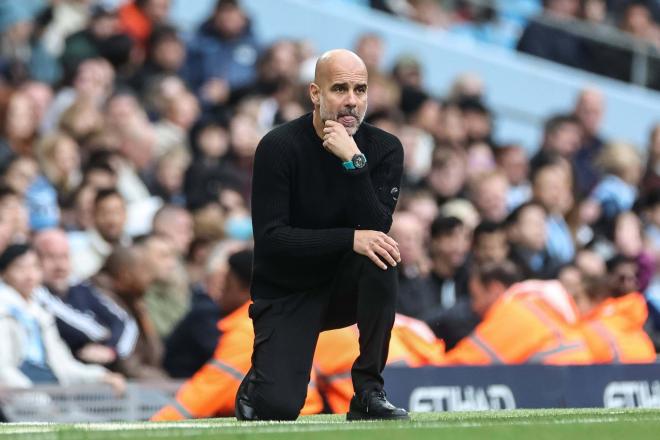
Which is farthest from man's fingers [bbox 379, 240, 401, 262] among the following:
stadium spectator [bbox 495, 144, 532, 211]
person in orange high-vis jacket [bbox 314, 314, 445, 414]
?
stadium spectator [bbox 495, 144, 532, 211]

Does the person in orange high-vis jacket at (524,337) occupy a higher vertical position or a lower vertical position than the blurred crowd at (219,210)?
higher

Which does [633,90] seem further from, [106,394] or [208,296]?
[106,394]

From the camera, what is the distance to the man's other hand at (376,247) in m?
6.67

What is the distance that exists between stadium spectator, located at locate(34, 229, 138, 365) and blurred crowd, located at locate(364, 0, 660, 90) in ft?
28.7

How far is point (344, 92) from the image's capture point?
6.78 meters

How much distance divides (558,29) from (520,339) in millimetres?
9829

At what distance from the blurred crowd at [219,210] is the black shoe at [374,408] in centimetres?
160

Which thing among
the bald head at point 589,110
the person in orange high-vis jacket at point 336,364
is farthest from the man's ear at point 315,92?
the bald head at point 589,110

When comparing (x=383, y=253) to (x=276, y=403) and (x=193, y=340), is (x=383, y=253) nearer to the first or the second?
(x=276, y=403)

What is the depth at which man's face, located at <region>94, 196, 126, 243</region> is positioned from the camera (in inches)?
448

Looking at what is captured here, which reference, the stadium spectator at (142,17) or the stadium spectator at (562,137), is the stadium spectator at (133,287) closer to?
the stadium spectator at (142,17)

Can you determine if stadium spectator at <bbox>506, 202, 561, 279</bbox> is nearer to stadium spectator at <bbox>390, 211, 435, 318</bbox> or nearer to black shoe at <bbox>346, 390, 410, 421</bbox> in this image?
stadium spectator at <bbox>390, 211, 435, 318</bbox>

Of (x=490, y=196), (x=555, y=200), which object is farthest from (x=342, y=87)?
(x=555, y=200)

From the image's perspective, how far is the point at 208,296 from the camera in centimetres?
1077
